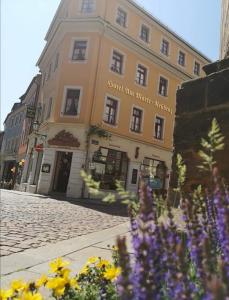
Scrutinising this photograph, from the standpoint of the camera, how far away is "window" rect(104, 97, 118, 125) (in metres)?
23.8

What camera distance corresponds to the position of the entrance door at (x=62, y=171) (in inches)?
902

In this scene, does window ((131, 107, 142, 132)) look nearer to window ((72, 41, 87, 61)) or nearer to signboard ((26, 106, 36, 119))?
window ((72, 41, 87, 61))

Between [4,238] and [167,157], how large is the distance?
877 inches

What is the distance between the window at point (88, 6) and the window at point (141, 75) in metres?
4.95

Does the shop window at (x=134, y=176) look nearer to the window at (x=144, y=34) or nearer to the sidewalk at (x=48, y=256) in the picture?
the window at (x=144, y=34)

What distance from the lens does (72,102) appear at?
915 inches

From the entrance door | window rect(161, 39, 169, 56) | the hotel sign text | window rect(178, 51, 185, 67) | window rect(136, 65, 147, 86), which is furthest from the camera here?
window rect(178, 51, 185, 67)

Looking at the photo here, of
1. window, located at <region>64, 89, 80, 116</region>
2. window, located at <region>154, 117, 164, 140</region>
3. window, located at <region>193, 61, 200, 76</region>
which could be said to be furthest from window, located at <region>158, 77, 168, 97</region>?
window, located at <region>64, 89, 80, 116</region>

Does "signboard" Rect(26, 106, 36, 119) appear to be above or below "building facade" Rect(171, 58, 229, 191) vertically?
above

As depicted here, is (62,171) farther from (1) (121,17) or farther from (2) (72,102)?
(1) (121,17)

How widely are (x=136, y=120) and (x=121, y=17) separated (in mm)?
6938

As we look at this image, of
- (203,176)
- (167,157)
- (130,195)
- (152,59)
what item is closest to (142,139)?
(167,157)

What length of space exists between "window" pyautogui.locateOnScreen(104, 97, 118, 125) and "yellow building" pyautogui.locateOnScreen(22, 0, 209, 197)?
0.06 metres

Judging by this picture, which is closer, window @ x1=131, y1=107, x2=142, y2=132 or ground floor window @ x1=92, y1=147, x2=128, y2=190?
ground floor window @ x1=92, y1=147, x2=128, y2=190
